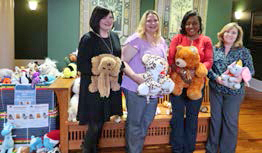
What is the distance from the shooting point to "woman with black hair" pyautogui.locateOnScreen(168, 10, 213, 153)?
5.78 ft

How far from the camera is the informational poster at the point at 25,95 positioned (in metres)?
1.92

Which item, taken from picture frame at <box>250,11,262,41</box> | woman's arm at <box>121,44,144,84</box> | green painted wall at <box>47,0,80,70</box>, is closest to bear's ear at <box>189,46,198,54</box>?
woman's arm at <box>121,44,144,84</box>

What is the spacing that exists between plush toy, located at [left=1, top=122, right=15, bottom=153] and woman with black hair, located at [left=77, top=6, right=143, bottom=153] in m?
0.67

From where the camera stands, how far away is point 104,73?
63.0 inches

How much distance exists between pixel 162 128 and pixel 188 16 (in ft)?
3.48

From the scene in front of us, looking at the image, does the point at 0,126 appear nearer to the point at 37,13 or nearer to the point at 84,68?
the point at 84,68

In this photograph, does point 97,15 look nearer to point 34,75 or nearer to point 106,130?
point 34,75

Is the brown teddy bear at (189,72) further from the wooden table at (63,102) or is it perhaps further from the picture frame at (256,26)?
the picture frame at (256,26)

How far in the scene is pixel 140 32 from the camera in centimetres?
167

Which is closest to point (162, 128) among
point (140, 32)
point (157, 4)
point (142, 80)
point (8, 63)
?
point (142, 80)

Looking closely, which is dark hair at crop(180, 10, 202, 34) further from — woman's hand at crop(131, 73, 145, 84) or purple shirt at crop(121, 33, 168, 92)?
woman's hand at crop(131, 73, 145, 84)

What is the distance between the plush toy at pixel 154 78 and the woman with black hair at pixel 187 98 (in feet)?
0.71

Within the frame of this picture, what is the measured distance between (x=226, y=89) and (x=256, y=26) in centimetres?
433

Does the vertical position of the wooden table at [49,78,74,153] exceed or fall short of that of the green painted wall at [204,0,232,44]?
it falls short
